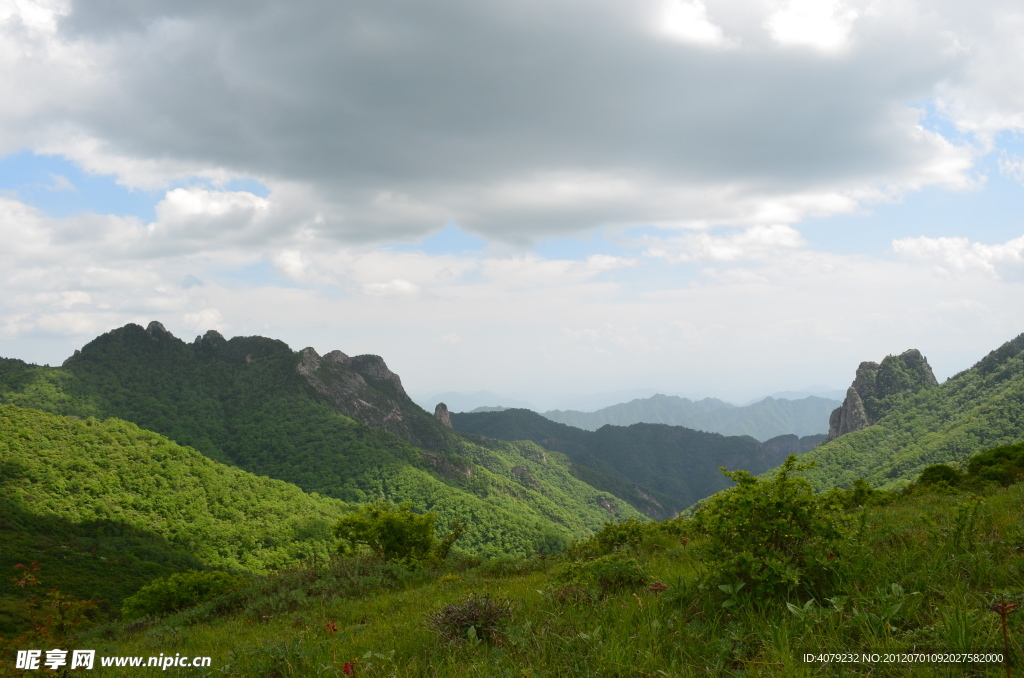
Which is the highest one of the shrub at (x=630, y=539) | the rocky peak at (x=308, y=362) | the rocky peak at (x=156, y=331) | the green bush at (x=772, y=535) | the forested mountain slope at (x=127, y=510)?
the rocky peak at (x=156, y=331)

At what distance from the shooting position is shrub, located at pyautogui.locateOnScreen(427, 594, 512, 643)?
557 cm

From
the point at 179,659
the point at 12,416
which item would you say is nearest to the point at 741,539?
the point at 179,659

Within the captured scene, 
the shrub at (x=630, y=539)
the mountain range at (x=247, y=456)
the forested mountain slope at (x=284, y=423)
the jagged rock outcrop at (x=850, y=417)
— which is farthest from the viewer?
the jagged rock outcrop at (x=850, y=417)

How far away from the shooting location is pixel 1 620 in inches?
955

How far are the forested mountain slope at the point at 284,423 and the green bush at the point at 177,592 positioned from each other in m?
75.7

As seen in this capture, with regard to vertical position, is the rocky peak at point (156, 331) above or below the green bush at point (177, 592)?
above

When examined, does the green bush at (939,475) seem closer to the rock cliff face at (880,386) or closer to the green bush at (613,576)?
the green bush at (613,576)

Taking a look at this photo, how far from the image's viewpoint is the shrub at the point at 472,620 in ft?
18.3

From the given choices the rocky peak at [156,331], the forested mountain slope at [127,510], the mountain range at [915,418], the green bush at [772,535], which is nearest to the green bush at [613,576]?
the green bush at [772,535]

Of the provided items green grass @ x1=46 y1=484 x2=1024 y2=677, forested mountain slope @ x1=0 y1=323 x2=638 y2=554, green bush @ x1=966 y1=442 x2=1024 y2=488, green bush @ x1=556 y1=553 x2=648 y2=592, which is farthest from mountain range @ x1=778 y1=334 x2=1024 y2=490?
green grass @ x1=46 y1=484 x2=1024 y2=677

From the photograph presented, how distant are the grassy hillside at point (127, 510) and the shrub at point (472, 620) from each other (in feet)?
184

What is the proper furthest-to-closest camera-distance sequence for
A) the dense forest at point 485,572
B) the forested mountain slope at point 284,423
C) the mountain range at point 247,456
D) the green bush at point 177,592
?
the forested mountain slope at point 284,423, the mountain range at point 247,456, the green bush at point 177,592, the dense forest at point 485,572

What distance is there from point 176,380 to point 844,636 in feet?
688

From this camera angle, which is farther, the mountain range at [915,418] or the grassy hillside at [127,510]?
the mountain range at [915,418]
